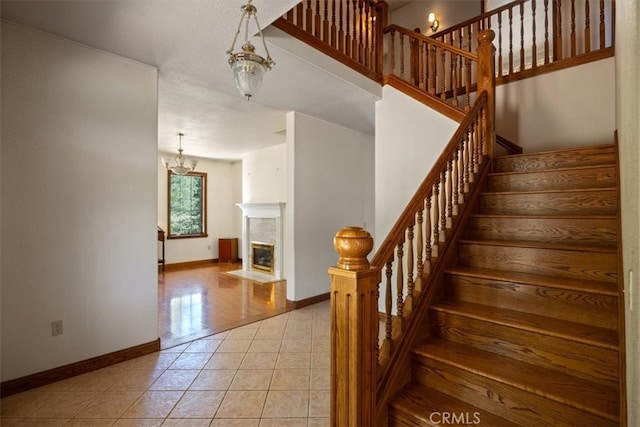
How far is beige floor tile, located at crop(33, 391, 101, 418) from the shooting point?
1.94 m

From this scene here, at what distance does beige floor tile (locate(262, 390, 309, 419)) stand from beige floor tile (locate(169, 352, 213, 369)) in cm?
79

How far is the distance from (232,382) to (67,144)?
2.23 meters

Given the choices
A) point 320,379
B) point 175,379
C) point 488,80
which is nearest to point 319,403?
point 320,379

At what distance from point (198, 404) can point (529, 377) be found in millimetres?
1953

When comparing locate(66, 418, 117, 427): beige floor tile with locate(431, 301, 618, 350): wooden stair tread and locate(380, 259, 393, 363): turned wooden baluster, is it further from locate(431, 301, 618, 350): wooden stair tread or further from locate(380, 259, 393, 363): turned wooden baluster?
locate(431, 301, 618, 350): wooden stair tread

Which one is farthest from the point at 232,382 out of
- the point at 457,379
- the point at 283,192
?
the point at 283,192

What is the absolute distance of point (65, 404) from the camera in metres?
2.04

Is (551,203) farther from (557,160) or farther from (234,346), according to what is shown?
(234,346)

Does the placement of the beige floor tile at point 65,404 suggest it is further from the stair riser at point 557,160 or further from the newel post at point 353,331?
the stair riser at point 557,160

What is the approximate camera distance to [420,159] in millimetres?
3432

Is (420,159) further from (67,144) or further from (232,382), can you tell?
(67,144)

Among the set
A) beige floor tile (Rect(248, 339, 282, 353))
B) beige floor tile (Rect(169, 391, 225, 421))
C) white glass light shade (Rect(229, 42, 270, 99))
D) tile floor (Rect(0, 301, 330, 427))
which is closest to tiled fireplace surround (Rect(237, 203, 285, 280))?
beige floor tile (Rect(248, 339, 282, 353))

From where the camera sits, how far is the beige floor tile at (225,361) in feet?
8.36

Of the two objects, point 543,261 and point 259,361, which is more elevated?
point 543,261
